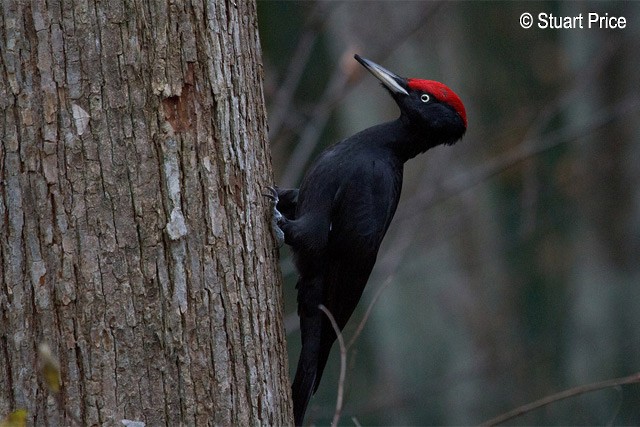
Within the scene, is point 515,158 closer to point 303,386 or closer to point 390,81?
point 390,81

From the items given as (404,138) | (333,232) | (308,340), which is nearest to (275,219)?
(333,232)

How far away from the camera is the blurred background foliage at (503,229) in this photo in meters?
7.76

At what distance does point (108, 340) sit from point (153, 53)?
2.51 ft

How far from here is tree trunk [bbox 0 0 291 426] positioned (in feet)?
7.30

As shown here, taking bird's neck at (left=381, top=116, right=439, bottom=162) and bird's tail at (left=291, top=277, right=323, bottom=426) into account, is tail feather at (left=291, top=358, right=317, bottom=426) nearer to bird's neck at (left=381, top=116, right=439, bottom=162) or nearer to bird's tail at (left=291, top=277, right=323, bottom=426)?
bird's tail at (left=291, top=277, right=323, bottom=426)

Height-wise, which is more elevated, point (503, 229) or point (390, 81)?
point (390, 81)

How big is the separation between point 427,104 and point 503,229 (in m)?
5.10

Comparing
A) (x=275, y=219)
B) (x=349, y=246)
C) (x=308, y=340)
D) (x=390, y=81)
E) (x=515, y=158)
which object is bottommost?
(x=308, y=340)

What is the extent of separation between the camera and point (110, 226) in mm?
2250

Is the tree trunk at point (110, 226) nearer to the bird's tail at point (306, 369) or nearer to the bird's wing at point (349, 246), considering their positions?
the bird's tail at point (306, 369)

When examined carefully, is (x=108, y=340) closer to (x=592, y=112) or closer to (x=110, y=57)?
(x=110, y=57)

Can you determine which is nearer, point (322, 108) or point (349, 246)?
point (349, 246)

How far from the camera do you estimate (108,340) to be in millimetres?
2234

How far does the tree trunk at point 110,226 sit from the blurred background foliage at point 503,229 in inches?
194
